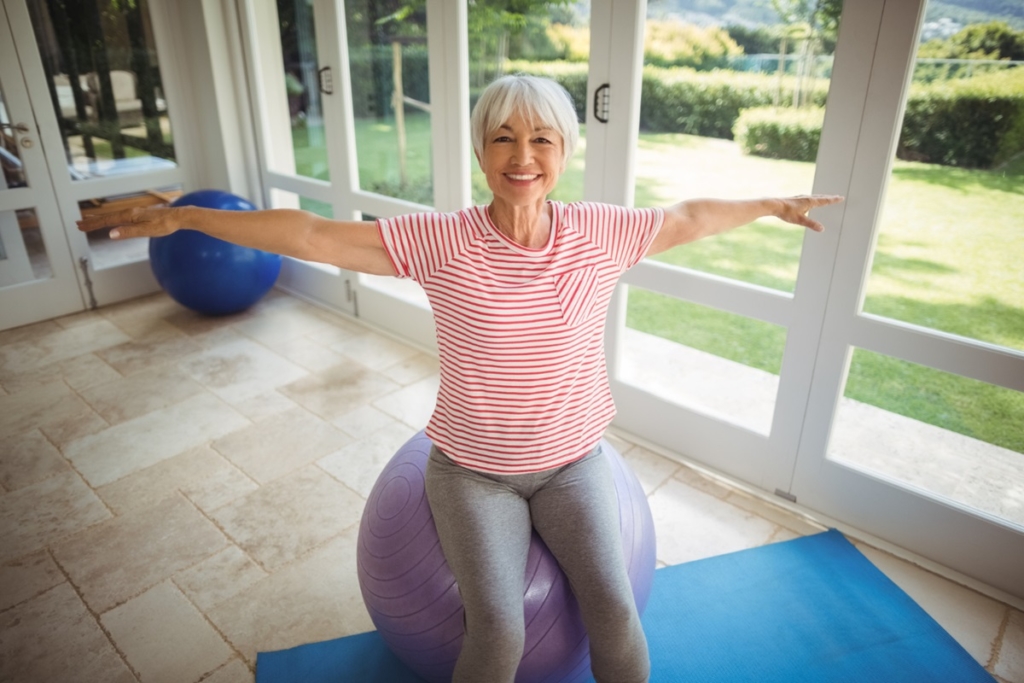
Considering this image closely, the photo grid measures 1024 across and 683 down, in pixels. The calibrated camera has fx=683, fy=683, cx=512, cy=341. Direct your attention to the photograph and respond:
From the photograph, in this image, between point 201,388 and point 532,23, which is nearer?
point 532,23

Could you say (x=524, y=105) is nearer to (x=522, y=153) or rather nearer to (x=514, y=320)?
(x=522, y=153)

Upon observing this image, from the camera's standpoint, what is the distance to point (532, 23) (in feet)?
8.84

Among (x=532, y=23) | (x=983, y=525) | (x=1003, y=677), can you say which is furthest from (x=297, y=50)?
(x=1003, y=677)

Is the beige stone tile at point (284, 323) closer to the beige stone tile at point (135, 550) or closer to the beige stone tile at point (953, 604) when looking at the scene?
the beige stone tile at point (135, 550)

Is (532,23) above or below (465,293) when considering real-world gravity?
above

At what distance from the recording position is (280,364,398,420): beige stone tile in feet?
10.1

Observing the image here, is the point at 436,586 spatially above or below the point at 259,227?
below

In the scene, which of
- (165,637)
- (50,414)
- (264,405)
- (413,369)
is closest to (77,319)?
(50,414)

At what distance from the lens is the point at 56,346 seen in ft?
11.8

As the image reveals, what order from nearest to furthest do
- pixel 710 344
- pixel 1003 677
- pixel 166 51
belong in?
pixel 1003 677 → pixel 710 344 → pixel 166 51

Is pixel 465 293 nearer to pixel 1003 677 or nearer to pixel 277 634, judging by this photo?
pixel 277 634

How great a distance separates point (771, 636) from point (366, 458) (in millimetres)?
1573

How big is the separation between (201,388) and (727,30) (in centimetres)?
268

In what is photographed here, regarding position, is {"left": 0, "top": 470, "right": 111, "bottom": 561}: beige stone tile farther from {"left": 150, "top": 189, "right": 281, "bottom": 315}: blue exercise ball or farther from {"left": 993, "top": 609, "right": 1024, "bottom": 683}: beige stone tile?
{"left": 993, "top": 609, "right": 1024, "bottom": 683}: beige stone tile
